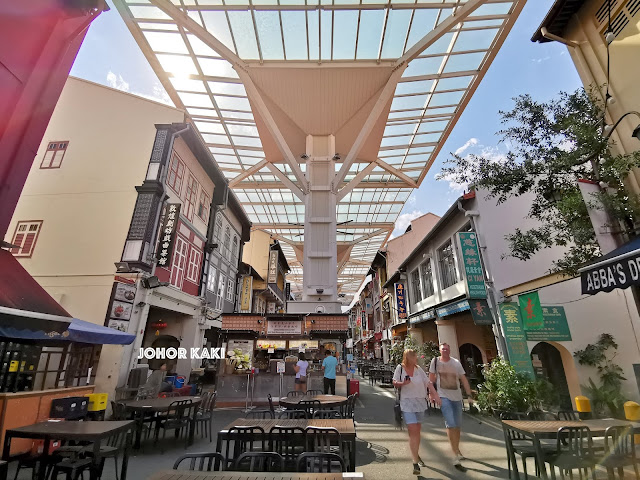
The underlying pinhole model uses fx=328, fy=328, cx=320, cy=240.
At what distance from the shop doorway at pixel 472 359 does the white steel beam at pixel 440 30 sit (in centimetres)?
1418

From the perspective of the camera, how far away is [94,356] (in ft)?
31.8

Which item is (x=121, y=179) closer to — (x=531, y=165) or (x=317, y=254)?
(x=317, y=254)

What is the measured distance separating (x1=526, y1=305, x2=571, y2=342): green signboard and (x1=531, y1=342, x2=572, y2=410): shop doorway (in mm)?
1589

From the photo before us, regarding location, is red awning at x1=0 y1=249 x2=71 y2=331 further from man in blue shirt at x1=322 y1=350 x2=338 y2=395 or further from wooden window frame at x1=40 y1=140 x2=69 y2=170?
wooden window frame at x1=40 y1=140 x2=69 y2=170

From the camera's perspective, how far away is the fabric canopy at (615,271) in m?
4.27

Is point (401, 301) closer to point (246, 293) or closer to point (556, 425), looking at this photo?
point (246, 293)

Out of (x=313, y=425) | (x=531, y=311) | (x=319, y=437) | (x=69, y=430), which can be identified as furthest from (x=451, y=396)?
(x=69, y=430)

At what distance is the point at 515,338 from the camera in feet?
29.5

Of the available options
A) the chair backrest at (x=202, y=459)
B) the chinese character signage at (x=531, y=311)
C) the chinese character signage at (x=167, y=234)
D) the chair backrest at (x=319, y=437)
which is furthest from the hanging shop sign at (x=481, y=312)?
the chinese character signage at (x=167, y=234)

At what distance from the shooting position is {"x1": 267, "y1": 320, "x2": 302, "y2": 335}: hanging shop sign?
14.1 m

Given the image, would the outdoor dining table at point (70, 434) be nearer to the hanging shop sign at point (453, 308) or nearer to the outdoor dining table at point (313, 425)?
the outdoor dining table at point (313, 425)

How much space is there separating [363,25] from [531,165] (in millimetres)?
12817

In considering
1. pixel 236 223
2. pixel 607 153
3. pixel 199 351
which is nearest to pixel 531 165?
pixel 607 153

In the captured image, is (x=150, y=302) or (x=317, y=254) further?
(x=317, y=254)
